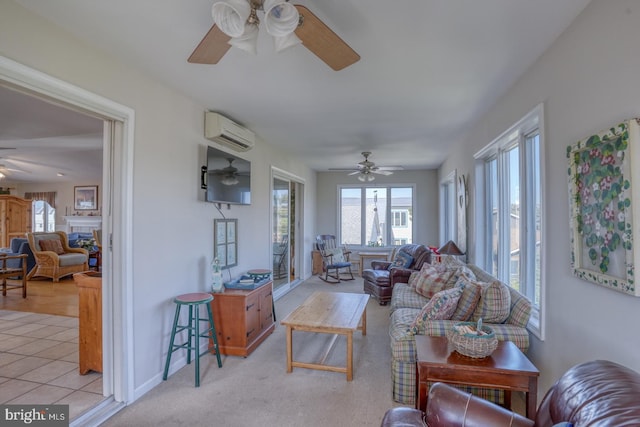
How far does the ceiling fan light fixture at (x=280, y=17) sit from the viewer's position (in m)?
1.25

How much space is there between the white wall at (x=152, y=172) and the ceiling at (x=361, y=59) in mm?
118

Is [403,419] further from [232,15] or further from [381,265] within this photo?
[381,265]

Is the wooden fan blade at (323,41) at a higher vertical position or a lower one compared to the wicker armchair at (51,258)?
higher

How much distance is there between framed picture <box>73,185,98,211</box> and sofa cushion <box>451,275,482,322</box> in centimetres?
954

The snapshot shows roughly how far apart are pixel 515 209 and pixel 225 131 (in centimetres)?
290

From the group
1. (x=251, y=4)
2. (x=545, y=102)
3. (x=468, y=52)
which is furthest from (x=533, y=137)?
(x=251, y=4)

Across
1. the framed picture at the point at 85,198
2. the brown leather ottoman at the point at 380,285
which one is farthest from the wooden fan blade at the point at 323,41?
the framed picture at the point at 85,198

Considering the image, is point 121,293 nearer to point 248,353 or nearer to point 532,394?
point 248,353

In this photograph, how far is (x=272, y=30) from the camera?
1.34 metres

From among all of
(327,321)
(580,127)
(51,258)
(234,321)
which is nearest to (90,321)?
(234,321)

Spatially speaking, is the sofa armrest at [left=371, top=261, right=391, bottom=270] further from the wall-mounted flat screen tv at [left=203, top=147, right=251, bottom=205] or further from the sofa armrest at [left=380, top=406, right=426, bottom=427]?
the sofa armrest at [left=380, top=406, right=426, bottom=427]

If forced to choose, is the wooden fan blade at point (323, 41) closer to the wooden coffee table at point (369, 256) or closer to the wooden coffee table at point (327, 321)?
the wooden coffee table at point (327, 321)

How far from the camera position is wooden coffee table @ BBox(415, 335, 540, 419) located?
5.44 feet

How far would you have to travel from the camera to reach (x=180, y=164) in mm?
2826
